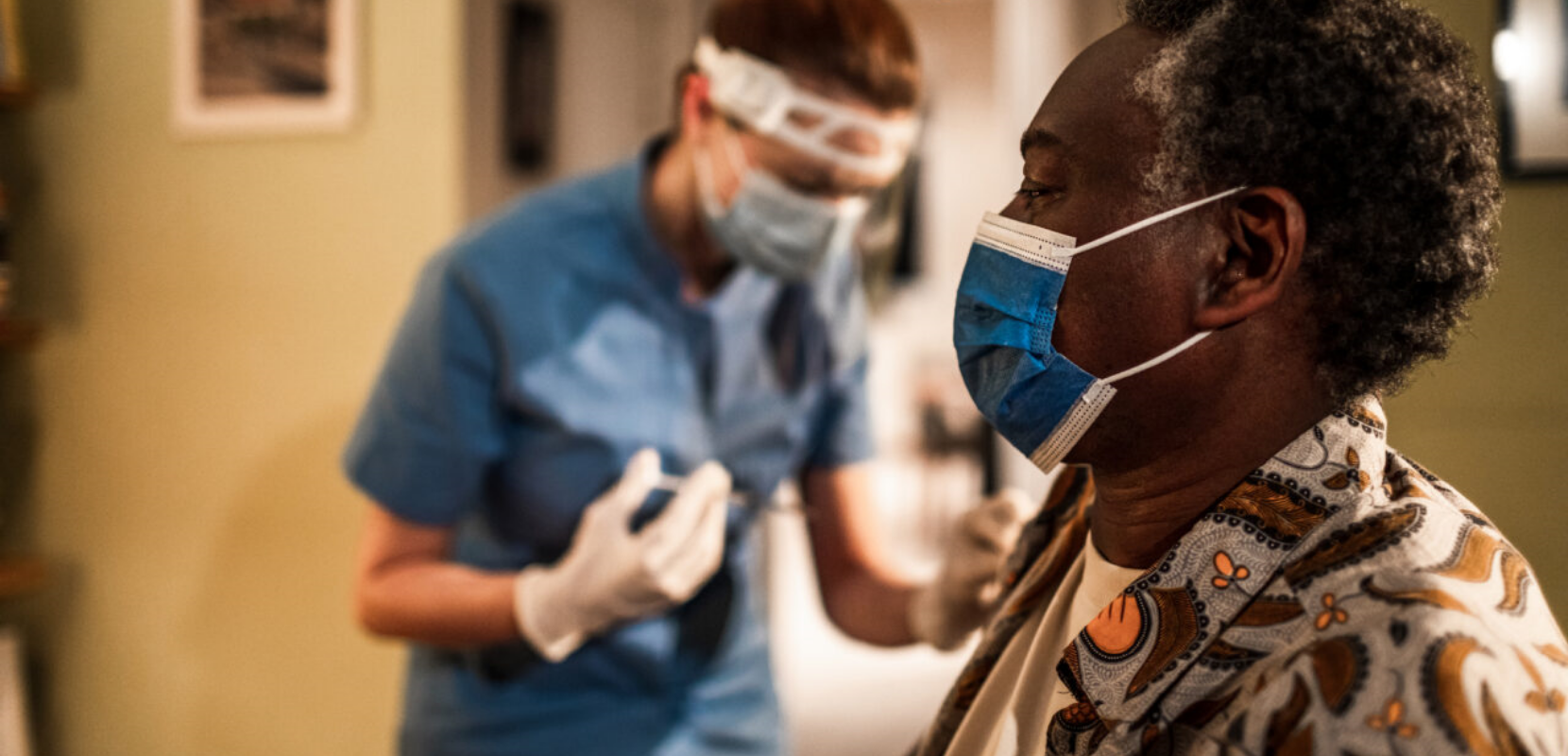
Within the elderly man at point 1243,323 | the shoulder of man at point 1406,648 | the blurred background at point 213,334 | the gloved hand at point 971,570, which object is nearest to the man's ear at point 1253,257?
the elderly man at point 1243,323

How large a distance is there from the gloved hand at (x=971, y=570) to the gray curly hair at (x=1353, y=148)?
0.59 metres

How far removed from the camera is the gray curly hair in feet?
2.22

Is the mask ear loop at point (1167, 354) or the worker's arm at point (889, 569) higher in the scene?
the mask ear loop at point (1167, 354)

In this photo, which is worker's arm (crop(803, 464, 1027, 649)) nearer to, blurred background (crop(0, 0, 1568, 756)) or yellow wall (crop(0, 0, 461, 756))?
blurred background (crop(0, 0, 1568, 756))

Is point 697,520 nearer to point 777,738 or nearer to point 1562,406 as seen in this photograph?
point 777,738

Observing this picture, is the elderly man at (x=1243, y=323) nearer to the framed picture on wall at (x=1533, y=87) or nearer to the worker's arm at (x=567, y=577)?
the framed picture on wall at (x=1533, y=87)

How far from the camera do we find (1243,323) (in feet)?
2.36

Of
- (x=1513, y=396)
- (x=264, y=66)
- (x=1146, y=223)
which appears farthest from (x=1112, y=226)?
(x=264, y=66)

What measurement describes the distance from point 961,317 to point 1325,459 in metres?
0.27

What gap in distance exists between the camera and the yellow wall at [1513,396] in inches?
36.4

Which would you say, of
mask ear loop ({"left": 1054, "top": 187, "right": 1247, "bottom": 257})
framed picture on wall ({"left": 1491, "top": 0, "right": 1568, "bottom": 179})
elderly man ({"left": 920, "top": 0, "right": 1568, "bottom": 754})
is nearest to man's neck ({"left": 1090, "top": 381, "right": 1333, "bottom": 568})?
elderly man ({"left": 920, "top": 0, "right": 1568, "bottom": 754})

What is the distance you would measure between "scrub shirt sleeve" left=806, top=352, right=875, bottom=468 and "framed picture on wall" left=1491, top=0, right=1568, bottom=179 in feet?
2.94

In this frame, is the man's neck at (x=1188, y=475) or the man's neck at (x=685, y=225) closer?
the man's neck at (x=1188, y=475)

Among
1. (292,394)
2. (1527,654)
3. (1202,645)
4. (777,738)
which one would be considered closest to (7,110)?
(292,394)
